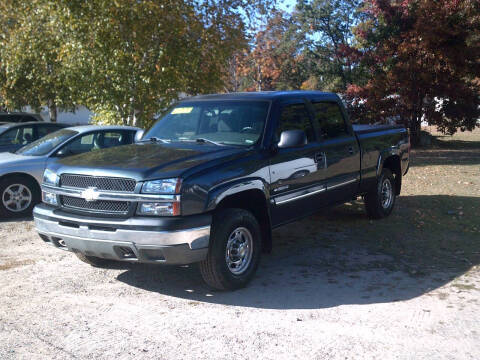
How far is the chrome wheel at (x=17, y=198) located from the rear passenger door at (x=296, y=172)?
15.8 feet

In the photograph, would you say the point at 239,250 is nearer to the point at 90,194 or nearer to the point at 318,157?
the point at 90,194

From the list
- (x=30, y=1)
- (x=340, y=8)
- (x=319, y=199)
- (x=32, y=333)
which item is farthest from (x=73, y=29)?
(x=340, y=8)

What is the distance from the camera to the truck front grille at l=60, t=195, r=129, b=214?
472 cm

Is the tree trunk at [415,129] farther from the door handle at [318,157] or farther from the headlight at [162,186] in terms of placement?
the headlight at [162,186]

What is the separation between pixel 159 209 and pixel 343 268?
2369mm

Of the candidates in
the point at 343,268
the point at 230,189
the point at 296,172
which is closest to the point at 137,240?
the point at 230,189

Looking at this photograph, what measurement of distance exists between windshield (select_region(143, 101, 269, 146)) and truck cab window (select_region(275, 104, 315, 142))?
235 millimetres

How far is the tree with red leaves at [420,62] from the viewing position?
16.3m

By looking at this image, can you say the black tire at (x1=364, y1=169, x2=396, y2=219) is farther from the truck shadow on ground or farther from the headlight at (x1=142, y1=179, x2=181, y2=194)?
the headlight at (x1=142, y1=179, x2=181, y2=194)

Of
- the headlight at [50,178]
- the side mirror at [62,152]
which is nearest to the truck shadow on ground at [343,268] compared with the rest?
the headlight at [50,178]

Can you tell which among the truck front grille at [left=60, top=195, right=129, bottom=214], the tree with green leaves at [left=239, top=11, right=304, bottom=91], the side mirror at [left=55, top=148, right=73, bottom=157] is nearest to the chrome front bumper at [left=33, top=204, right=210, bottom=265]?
the truck front grille at [left=60, top=195, right=129, bottom=214]

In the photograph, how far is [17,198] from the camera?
8469 millimetres

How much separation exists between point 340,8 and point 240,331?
25.9 metres

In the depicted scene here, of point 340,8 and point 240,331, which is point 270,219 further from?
point 340,8
